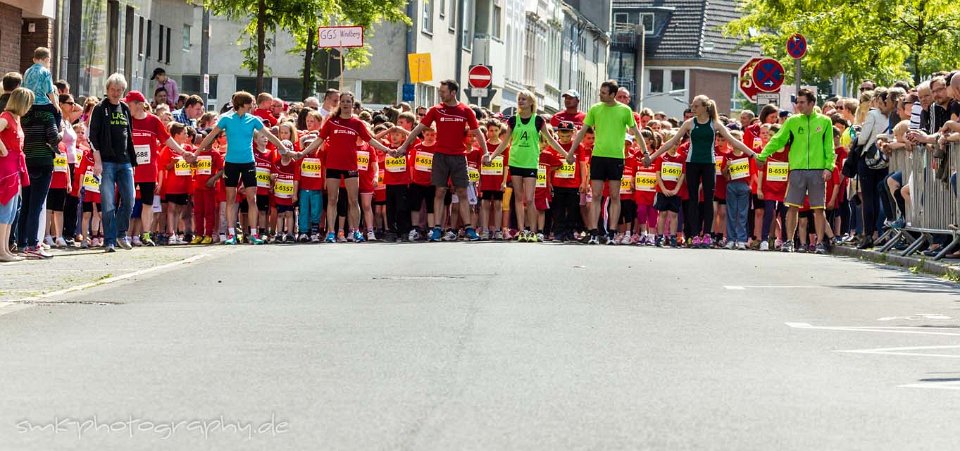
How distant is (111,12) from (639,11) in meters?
91.3

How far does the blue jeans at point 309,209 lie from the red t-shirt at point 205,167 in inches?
45.8

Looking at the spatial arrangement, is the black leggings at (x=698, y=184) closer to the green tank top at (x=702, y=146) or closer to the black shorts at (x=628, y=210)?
the green tank top at (x=702, y=146)

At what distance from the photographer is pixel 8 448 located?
6.77 metres

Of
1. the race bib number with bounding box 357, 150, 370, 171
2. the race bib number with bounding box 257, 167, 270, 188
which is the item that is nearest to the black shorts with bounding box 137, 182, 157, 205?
the race bib number with bounding box 257, 167, 270, 188

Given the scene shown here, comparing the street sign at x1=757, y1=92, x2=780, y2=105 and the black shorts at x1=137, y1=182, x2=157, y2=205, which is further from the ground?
the street sign at x1=757, y1=92, x2=780, y2=105

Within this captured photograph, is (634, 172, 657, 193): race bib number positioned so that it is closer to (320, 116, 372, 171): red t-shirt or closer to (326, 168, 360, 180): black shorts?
(320, 116, 372, 171): red t-shirt

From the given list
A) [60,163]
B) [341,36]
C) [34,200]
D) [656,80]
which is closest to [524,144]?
[60,163]

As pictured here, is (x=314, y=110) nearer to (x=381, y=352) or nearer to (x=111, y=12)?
(x=381, y=352)

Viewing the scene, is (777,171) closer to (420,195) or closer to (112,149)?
(420,195)

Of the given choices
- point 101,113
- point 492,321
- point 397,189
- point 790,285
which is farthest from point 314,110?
point 492,321

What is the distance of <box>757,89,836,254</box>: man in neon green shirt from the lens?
23641mm

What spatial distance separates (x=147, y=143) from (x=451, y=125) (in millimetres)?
4255

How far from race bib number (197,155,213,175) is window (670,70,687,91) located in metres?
103

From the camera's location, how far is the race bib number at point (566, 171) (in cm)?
2498
